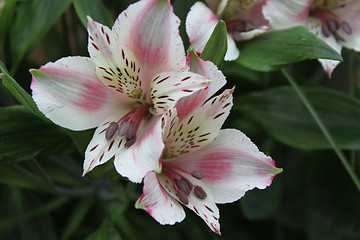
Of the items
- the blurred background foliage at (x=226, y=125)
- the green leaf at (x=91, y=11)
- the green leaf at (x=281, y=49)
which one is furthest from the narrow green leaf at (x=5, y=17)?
the green leaf at (x=281, y=49)

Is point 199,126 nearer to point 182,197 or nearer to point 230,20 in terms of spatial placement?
point 182,197

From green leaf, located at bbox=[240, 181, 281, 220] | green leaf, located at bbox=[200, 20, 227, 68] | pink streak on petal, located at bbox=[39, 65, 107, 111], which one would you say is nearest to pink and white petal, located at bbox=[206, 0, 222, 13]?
green leaf, located at bbox=[200, 20, 227, 68]

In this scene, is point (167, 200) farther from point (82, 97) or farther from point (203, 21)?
point (203, 21)

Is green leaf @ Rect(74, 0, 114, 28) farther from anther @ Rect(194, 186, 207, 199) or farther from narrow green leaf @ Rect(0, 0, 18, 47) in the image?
anther @ Rect(194, 186, 207, 199)

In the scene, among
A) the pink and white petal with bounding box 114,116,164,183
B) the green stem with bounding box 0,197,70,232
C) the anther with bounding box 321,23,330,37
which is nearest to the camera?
the pink and white petal with bounding box 114,116,164,183

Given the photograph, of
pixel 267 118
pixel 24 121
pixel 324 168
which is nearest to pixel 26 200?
pixel 24 121

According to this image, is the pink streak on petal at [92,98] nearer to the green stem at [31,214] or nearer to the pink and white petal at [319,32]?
the pink and white petal at [319,32]
